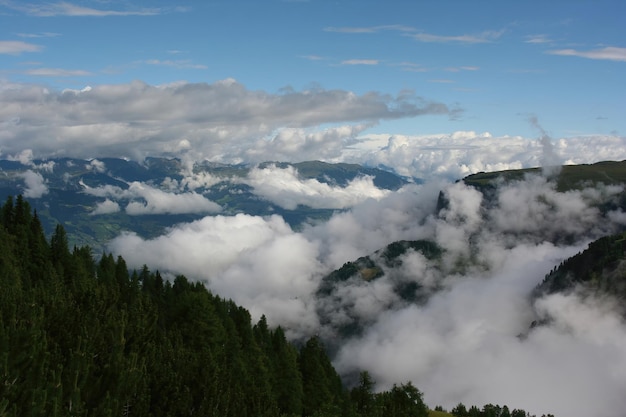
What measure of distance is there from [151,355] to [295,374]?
39.7 metres

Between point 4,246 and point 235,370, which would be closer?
point 235,370

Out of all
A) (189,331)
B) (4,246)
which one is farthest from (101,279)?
(189,331)

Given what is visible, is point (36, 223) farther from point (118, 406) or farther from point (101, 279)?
point (118, 406)

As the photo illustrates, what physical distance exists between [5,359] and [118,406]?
8308 millimetres

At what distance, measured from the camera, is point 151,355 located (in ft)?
148

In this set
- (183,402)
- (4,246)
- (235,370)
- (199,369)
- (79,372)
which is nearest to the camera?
(79,372)

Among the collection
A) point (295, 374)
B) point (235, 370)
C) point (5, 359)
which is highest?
point (5, 359)

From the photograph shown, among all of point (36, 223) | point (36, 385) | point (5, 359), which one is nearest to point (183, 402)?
point (36, 385)

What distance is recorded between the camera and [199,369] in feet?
145

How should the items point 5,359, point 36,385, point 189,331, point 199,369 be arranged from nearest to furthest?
1. point 5,359
2. point 36,385
3. point 199,369
4. point 189,331

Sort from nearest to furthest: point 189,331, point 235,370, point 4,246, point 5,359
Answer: point 5,359 → point 235,370 → point 189,331 → point 4,246

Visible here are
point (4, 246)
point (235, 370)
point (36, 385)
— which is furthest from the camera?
point (4, 246)

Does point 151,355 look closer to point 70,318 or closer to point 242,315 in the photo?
point 70,318

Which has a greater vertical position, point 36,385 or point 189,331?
point 36,385
